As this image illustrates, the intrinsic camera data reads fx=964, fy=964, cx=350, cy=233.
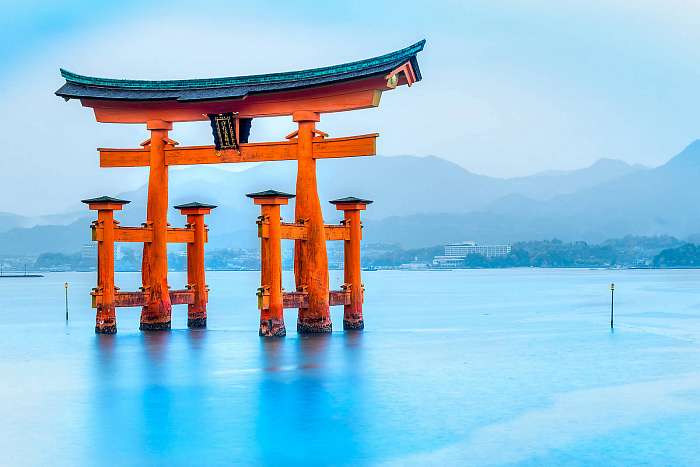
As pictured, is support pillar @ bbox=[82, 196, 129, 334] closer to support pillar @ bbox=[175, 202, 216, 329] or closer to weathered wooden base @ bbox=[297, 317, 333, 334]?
support pillar @ bbox=[175, 202, 216, 329]

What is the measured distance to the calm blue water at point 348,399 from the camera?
15.4 m

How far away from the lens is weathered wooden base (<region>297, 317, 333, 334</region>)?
96.0ft

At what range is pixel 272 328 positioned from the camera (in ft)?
92.8

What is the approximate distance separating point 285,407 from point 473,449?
15.8ft

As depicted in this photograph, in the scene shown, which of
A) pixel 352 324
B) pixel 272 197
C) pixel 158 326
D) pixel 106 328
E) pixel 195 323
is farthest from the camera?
pixel 195 323

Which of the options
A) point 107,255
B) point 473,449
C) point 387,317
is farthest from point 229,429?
point 387,317

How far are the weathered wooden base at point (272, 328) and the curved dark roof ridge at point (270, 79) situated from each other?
22.4 ft

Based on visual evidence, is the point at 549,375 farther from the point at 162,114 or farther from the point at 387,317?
the point at 387,317

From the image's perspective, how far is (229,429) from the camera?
56.1ft

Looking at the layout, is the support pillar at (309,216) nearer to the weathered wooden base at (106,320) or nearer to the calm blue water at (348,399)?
the calm blue water at (348,399)

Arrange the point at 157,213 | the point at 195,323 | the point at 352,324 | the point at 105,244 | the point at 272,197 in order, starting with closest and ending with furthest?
1. the point at 272,197
2. the point at 105,244
3. the point at 157,213
4. the point at 352,324
5. the point at 195,323

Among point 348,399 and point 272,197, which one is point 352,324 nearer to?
point 272,197

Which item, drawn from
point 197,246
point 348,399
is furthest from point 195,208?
point 348,399

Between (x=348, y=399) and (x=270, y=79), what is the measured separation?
12.0 metres
